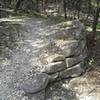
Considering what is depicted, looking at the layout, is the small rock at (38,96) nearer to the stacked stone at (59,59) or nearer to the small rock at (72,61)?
the stacked stone at (59,59)

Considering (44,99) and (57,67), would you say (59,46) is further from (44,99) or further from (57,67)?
(44,99)

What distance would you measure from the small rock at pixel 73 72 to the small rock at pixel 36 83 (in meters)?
0.63

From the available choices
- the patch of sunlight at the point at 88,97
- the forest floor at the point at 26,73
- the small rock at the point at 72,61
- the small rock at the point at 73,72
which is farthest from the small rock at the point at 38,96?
the small rock at the point at 72,61

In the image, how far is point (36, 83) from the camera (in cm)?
500

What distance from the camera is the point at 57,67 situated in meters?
5.64

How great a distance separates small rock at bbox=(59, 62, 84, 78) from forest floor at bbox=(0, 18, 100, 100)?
5.3 inches

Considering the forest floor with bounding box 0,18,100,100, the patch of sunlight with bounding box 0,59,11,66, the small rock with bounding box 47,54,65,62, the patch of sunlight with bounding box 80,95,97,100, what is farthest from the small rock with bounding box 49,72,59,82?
the patch of sunlight with bounding box 0,59,11,66

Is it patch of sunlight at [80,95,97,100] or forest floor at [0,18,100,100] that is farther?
patch of sunlight at [80,95,97,100]

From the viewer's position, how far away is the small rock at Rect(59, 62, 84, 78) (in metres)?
5.77

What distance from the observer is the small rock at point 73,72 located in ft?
18.9

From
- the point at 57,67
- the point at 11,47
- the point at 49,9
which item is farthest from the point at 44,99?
the point at 49,9

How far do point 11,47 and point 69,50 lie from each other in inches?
70.5

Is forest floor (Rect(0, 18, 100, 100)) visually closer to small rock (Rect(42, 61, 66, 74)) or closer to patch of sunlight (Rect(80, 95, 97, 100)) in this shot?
patch of sunlight (Rect(80, 95, 97, 100))

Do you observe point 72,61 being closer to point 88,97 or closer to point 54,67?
point 54,67
